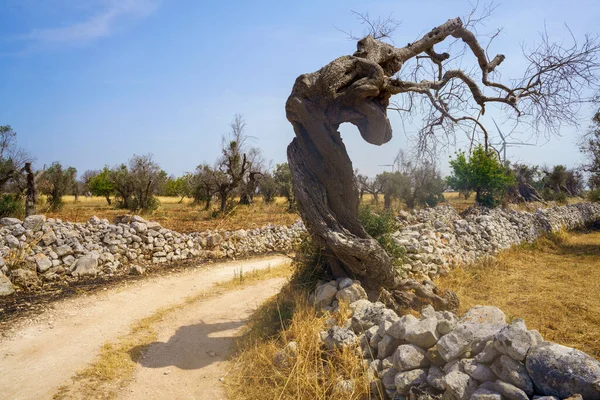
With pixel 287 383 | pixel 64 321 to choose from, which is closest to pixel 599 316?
pixel 287 383

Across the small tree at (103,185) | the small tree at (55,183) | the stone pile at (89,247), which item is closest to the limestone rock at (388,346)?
the stone pile at (89,247)

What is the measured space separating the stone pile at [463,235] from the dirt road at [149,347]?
343 centimetres

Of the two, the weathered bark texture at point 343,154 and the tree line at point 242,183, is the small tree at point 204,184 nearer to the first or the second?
the tree line at point 242,183

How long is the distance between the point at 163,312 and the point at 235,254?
5.45 m

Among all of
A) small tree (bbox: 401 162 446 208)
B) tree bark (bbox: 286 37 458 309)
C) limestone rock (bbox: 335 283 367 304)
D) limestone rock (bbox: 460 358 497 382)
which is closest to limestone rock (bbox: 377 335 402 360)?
limestone rock (bbox: 460 358 497 382)

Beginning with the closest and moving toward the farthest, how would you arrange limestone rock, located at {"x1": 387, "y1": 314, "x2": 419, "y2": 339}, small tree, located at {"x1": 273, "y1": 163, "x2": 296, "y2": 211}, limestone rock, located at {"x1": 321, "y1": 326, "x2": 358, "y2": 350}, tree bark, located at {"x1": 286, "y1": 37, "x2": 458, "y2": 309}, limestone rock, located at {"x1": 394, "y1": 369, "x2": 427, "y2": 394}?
1. limestone rock, located at {"x1": 394, "y1": 369, "x2": 427, "y2": 394}
2. limestone rock, located at {"x1": 387, "y1": 314, "x2": 419, "y2": 339}
3. limestone rock, located at {"x1": 321, "y1": 326, "x2": 358, "y2": 350}
4. tree bark, located at {"x1": 286, "y1": 37, "x2": 458, "y2": 309}
5. small tree, located at {"x1": 273, "y1": 163, "x2": 296, "y2": 211}

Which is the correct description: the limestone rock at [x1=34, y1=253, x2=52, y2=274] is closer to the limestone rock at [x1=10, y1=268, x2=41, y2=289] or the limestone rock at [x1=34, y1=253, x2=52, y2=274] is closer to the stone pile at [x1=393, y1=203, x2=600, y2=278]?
the limestone rock at [x1=10, y1=268, x2=41, y2=289]

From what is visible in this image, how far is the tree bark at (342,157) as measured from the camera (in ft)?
Answer: 18.6

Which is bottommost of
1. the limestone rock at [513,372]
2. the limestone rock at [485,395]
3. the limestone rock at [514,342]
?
the limestone rock at [485,395]

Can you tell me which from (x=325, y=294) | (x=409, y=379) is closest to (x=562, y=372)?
(x=409, y=379)

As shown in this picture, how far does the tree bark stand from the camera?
567 centimetres

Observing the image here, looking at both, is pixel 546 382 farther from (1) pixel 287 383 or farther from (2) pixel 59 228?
(2) pixel 59 228

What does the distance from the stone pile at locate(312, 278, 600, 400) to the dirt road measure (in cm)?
210

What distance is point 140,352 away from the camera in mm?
5734
